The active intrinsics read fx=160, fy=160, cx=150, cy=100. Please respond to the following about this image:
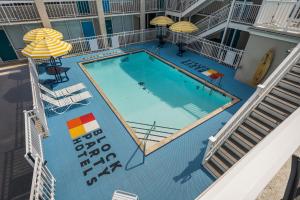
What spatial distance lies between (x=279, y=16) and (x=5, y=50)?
18.2 meters

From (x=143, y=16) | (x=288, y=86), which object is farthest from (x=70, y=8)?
(x=288, y=86)

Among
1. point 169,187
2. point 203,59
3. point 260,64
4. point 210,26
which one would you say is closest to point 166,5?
point 210,26

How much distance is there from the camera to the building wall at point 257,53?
8027mm

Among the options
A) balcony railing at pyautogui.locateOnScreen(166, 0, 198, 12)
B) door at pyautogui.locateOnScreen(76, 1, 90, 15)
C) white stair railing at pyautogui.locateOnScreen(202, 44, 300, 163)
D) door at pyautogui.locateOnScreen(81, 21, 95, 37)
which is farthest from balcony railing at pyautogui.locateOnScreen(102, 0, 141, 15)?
white stair railing at pyautogui.locateOnScreen(202, 44, 300, 163)

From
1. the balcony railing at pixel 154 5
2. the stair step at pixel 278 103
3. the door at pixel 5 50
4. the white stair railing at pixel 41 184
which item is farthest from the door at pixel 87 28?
the stair step at pixel 278 103

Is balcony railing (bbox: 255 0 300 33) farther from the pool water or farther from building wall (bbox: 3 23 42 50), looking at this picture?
building wall (bbox: 3 23 42 50)

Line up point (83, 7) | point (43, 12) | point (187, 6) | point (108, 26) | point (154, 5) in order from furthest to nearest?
point (154, 5)
point (108, 26)
point (187, 6)
point (83, 7)
point (43, 12)

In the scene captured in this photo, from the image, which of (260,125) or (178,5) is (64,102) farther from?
(178,5)

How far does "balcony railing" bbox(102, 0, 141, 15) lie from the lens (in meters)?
14.6

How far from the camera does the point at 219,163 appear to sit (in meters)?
5.52

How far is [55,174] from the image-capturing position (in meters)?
5.42

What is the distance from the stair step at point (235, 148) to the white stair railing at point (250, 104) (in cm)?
17

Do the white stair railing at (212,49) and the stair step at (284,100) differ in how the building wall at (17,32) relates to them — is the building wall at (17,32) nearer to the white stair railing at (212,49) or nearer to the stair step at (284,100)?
the white stair railing at (212,49)

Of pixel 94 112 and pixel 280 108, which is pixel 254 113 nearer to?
pixel 280 108
